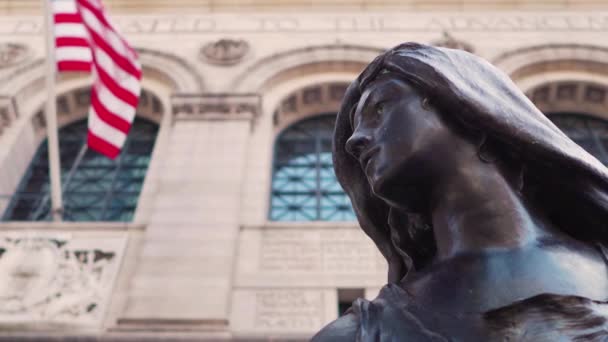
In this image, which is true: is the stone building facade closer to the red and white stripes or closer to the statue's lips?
the red and white stripes

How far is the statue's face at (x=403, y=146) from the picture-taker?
1.94 m

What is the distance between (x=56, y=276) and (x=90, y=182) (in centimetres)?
313

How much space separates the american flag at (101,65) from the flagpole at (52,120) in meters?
0.14

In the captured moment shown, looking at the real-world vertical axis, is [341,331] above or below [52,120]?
below

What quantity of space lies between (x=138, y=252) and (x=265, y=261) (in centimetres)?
161

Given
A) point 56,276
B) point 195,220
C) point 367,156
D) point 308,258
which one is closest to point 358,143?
point 367,156

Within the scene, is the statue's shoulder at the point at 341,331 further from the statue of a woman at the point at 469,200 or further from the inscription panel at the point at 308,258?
the inscription panel at the point at 308,258

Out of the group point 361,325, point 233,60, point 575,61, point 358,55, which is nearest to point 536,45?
point 575,61

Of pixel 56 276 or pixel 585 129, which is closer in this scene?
pixel 56 276

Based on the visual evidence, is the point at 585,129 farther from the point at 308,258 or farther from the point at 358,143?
the point at 358,143

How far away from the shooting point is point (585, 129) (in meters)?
12.0

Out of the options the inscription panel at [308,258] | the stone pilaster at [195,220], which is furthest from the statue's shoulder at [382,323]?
the inscription panel at [308,258]

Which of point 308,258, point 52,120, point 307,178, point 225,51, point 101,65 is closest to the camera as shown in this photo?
point 308,258

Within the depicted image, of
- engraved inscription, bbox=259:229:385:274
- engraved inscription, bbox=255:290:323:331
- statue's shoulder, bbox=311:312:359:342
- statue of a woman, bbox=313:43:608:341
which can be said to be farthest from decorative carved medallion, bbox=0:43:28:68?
statue's shoulder, bbox=311:312:359:342
